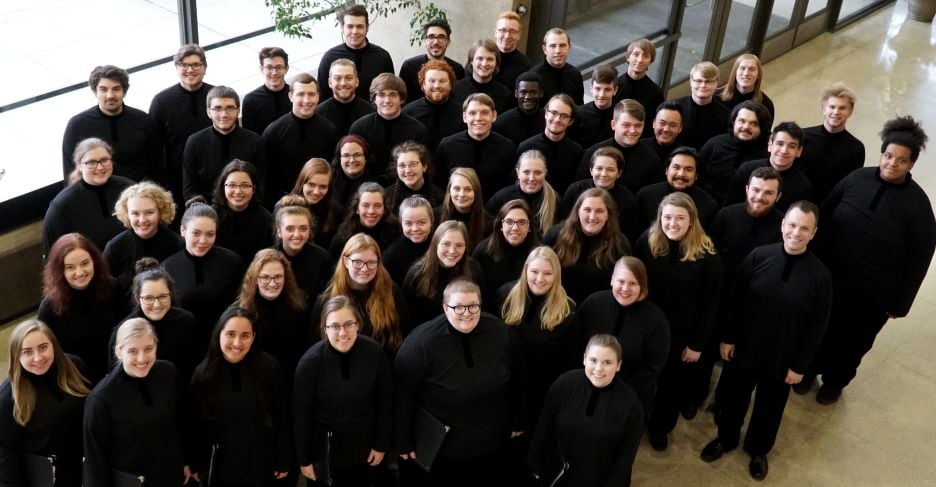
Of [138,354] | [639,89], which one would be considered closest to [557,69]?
[639,89]

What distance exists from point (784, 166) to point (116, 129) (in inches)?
176

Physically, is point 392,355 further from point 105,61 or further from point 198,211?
point 105,61

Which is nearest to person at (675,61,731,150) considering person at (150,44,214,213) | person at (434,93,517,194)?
person at (434,93,517,194)

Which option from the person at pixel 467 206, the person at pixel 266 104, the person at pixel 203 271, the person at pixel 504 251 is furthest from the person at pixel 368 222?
the person at pixel 266 104

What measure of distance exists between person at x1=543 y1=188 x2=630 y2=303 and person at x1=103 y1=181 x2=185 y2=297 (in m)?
2.24

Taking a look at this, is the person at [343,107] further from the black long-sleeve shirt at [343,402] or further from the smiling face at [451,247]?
the black long-sleeve shirt at [343,402]

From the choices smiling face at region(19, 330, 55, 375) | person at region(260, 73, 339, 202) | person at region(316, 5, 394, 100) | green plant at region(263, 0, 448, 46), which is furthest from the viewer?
green plant at region(263, 0, 448, 46)

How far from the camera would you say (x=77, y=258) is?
534cm

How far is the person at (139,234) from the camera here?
19.0 ft

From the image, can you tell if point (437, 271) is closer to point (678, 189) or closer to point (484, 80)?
point (678, 189)

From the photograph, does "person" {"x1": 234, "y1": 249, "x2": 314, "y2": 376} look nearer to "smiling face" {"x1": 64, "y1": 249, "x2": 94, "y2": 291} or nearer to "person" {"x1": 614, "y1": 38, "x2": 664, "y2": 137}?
"smiling face" {"x1": 64, "y1": 249, "x2": 94, "y2": 291}

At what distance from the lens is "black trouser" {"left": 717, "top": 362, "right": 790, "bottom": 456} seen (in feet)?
20.6

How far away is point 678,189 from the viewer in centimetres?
668

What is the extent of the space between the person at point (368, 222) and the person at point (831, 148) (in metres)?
2.99
